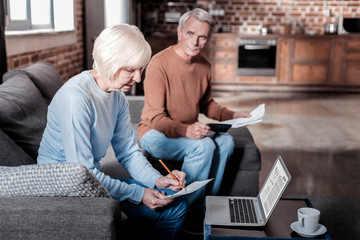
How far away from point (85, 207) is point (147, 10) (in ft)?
22.9

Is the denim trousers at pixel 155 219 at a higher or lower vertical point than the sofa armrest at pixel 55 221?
lower

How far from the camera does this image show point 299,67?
746 centimetres

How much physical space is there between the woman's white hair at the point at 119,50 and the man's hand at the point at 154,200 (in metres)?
0.47

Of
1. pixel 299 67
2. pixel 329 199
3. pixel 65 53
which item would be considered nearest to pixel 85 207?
pixel 329 199

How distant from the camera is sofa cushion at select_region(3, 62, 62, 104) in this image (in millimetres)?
2598

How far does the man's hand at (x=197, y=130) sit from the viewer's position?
242 centimetres

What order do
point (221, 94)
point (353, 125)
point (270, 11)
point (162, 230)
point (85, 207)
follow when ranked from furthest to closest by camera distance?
point (270, 11)
point (221, 94)
point (353, 125)
point (162, 230)
point (85, 207)

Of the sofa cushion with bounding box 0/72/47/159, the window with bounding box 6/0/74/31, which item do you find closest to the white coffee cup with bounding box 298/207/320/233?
the sofa cushion with bounding box 0/72/47/159

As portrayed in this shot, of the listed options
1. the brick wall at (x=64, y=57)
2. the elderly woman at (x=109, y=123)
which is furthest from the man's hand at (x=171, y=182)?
the brick wall at (x=64, y=57)

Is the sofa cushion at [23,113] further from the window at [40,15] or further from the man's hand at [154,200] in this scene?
the window at [40,15]

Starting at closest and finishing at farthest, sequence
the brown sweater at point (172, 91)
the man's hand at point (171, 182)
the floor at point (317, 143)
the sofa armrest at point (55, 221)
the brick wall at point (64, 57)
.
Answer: the sofa armrest at point (55, 221) < the man's hand at point (171, 182) < the brown sweater at point (172, 91) < the floor at point (317, 143) < the brick wall at point (64, 57)

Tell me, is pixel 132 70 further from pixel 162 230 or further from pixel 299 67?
pixel 299 67

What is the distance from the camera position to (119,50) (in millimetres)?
1584

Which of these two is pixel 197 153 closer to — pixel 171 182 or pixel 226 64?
pixel 171 182
